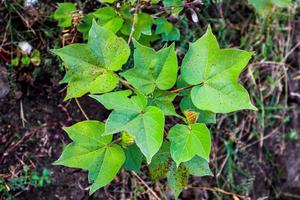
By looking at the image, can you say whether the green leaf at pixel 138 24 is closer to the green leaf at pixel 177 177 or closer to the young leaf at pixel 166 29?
the young leaf at pixel 166 29

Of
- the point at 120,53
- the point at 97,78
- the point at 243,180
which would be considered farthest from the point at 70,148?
the point at 243,180

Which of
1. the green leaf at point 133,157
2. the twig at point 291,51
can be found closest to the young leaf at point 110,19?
the green leaf at point 133,157

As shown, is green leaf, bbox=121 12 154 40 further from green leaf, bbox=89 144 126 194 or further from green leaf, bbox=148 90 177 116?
green leaf, bbox=89 144 126 194

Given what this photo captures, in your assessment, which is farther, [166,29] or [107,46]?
[166,29]

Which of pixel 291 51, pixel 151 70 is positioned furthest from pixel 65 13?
pixel 291 51

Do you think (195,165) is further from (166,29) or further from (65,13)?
(65,13)

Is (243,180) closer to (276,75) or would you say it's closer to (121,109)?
(276,75)
